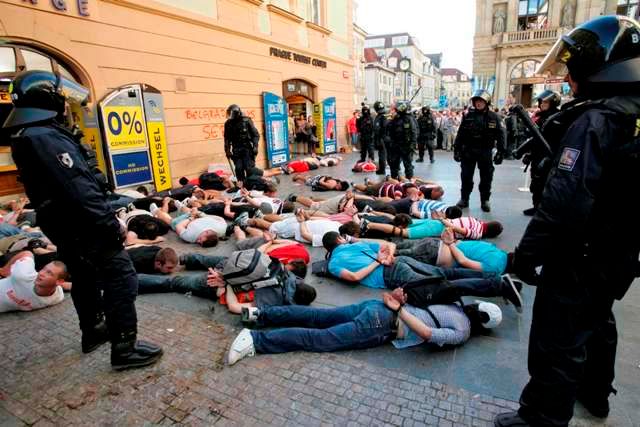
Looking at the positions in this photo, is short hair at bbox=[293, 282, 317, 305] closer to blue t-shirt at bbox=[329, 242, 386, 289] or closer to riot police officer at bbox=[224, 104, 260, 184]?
blue t-shirt at bbox=[329, 242, 386, 289]

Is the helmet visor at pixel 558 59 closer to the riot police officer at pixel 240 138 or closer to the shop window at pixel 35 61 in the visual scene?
the riot police officer at pixel 240 138

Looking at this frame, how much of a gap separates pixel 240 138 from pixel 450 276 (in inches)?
221

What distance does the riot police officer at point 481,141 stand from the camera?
19.3 ft

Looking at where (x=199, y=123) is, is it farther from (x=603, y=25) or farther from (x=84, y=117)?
(x=603, y=25)

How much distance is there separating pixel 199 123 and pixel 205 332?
7.28 m

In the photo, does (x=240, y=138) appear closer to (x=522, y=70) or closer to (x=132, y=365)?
(x=132, y=365)

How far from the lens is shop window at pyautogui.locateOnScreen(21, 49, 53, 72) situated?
19.3 feet

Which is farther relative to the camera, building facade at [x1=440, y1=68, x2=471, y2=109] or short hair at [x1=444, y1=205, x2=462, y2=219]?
building facade at [x1=440, y1=68, x2=471, y2=109]

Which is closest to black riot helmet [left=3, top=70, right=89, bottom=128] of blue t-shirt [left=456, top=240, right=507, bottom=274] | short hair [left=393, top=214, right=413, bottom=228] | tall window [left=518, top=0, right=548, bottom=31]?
blue t-shirt [left=456, top=240, right=507, bottom=274]

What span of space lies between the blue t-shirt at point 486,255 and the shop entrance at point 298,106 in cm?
1044

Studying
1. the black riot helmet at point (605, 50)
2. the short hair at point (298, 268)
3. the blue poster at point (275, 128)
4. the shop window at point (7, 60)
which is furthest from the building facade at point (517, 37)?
the black riot helmet at point (605, 50)

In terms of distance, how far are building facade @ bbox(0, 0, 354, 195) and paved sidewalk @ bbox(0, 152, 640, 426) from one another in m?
4.85

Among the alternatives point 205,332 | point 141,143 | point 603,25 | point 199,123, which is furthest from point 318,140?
point 603,25

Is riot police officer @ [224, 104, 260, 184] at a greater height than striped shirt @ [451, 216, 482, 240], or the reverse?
riot police officer @ [224, 104, 260, 184]
